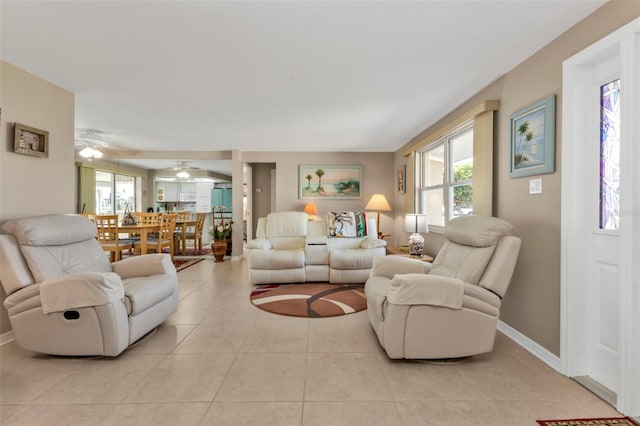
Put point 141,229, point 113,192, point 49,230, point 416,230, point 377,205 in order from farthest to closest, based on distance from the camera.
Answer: point 113,192 < point 377,205 < point 141,229 < point 416,230 < point 49,230

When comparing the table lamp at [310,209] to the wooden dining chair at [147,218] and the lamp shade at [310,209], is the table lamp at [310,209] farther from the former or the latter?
the wooden dining chair at [147,218]

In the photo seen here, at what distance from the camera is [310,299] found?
11.6 ft

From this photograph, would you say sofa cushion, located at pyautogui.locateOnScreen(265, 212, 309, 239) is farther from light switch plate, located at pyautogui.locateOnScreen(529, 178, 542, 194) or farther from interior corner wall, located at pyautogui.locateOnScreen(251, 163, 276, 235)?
light switch plate, located at pyautogui.locateOnScreen(529, 178, 542, 194)

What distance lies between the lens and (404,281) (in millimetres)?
1960

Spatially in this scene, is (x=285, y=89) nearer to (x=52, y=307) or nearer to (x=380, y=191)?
(x=52, y=307)

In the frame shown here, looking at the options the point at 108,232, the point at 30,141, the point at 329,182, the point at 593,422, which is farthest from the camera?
the point at 329,182

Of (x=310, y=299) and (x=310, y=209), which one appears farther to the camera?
(x=310, y=209)

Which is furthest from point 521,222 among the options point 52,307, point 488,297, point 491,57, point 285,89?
point 52,307

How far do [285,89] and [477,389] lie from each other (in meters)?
2.90

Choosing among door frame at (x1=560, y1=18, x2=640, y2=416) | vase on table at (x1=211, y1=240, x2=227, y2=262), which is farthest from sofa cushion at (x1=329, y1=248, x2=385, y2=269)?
vase on table at (x1=211, y1=240, x2=227, y2=262)

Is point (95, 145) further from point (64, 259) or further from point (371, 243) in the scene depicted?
point (371, 243)

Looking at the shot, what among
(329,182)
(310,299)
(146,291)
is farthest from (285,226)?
(146,291)

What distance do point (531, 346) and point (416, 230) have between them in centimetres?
169

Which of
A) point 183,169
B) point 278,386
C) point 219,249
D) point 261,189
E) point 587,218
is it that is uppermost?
point 183,169
